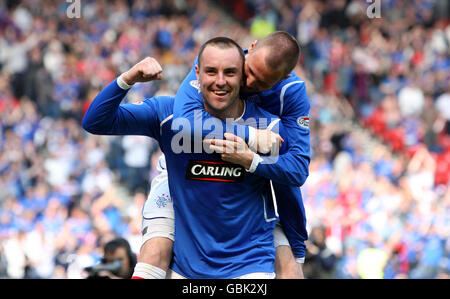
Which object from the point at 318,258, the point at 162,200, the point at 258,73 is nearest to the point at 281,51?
the point at 258,73

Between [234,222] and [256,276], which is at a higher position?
[234,222]

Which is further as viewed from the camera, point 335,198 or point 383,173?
point 383,173

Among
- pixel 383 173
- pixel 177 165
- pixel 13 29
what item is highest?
pixel 13 29

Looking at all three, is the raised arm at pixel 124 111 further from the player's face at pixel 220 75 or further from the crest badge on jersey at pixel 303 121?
the crest badge on jersey at pixel 303 121

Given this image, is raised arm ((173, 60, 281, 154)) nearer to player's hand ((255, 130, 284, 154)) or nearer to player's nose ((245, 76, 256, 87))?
player's hand ((255, 130, 284, 154))

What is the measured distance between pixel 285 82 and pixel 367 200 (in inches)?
383

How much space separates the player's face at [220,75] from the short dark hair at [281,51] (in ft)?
0.63

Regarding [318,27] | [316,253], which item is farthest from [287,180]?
[318,27]

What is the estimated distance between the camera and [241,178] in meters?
4.71

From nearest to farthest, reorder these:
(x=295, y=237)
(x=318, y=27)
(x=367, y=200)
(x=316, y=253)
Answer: (x=295, y=237) → (x=316, y=253) → (x=367, y=200) → (x=318, y=27)

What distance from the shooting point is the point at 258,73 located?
15.0ft

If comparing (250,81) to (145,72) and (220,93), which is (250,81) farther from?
(145,72)

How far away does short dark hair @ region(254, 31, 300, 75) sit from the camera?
15.0ft

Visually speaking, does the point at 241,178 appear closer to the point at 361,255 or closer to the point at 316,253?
the point at 316,253
